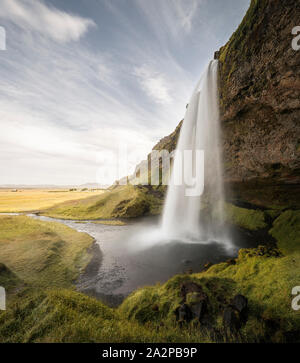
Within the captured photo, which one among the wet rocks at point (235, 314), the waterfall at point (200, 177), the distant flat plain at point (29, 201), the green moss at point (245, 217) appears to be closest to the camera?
the wet rocks at point (235, 314)

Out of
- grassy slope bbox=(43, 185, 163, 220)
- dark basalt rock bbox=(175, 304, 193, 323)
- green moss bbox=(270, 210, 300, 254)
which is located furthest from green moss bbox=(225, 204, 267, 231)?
dark basalt rock bbox=(175, 304, 193, 323)

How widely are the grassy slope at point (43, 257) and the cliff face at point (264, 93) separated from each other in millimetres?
19373

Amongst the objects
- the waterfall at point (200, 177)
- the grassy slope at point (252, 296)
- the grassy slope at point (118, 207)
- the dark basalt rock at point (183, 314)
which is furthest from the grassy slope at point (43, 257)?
the grassy slope at point (118, 207)

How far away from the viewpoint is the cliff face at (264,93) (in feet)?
33.2

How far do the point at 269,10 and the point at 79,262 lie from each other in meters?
24.3

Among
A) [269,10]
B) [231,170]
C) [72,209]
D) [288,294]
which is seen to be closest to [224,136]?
[231,170]

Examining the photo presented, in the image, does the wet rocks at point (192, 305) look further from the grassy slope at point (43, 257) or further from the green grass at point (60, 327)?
the grassy slope at point (43, 257)

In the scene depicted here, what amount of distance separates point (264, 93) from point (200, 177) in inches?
610

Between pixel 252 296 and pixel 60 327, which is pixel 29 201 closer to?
pixel 60 327

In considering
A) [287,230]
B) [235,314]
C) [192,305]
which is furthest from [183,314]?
[287,230]

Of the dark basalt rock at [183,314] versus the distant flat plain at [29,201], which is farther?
the distant flat plain at [29,201]

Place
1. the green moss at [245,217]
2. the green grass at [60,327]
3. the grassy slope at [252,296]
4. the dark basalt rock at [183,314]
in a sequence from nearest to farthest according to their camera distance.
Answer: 1. the green grass at [60,327]
2. the grassy slope at [252,296]
3. the dark basalt rock at [183,314]
4. the green moss at [245,217]

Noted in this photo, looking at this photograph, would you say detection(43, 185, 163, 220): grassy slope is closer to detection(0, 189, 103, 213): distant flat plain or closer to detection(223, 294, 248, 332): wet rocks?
detection(0, 189, 103, 213): distant flat plain

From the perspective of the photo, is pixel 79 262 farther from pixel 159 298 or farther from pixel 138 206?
pixel 138 206
